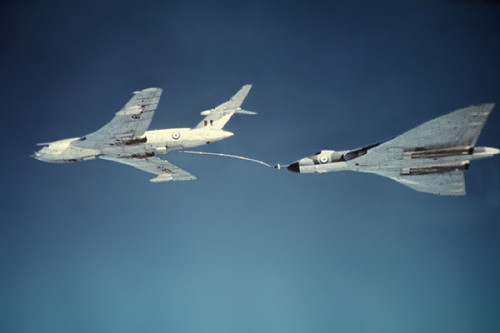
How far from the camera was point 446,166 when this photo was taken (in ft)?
64.5

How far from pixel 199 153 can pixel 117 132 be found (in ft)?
15.8

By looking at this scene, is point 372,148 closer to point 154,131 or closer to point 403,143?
point 403,143

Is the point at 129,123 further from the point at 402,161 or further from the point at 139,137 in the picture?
the point at 402,161

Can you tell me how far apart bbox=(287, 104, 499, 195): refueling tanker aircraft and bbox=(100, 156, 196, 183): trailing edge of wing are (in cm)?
902

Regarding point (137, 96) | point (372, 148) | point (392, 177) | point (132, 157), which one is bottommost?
point (392, 177)

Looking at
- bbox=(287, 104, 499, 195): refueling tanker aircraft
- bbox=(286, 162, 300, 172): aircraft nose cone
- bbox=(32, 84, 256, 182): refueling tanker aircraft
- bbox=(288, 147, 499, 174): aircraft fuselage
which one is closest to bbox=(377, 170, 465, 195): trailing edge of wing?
bbox=(287, 104, 499, 195): refueling tanker aircraft

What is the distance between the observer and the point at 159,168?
2630 centimetres

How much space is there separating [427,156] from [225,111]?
12.1 m

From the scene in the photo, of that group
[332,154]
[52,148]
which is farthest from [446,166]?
[52,148]

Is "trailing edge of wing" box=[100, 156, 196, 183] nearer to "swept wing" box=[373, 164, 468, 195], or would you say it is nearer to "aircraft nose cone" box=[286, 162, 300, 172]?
"aircraft nose cone" box=[286, 162, 300, 172]

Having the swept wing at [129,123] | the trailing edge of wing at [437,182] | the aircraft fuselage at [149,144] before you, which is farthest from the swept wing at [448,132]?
the swept wing at [129,123]

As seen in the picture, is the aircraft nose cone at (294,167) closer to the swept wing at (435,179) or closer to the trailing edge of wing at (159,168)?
the swept wing at (435,179)

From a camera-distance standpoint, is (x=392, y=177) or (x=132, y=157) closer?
(x=392, y=177)

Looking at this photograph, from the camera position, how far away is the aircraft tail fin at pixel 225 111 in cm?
2383
